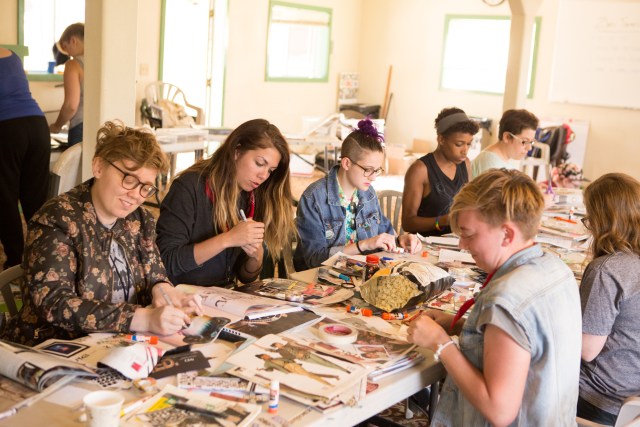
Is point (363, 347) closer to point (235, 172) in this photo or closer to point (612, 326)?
point (612, 326)

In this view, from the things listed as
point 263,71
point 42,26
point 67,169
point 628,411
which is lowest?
point 628,411

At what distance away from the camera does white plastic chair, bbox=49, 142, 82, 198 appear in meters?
3.91

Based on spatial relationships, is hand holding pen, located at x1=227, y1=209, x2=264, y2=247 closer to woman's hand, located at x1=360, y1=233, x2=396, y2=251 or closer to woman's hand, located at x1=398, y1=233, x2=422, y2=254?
woman's hand, located at x1=360, y1=233, x2=396, y2=251

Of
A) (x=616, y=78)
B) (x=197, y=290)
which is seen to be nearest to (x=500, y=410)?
(x=197, y=290)

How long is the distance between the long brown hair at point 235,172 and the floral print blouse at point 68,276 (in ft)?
1.86

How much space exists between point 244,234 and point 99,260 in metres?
0.63

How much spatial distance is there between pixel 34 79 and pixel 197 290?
537 centimetres

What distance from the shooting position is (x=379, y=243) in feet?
10.4

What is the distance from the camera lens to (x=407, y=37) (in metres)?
11.0

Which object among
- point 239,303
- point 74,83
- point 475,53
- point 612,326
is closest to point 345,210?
point 239,303

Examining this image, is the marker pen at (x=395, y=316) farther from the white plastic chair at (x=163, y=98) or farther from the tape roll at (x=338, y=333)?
the white plastic chair at (x=163, y=98)

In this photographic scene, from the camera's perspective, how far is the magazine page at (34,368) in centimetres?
172

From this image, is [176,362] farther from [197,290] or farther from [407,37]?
[407,37]

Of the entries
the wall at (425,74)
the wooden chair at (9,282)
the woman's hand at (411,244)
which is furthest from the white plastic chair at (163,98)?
the wooden chair at (9,282)
